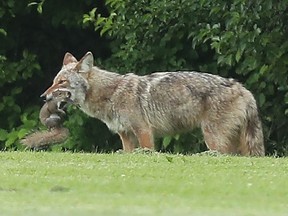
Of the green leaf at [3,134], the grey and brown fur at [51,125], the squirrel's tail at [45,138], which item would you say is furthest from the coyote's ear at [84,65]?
the green leaf at [3,134]

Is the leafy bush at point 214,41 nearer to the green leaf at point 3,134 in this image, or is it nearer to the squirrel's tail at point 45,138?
the squirrel's tail at point 45,138

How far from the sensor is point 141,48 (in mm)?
21016

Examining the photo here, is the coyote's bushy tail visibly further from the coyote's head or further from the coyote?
the coyote's head

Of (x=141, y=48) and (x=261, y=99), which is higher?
(x=141, y=48)

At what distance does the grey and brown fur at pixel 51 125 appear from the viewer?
1758cm

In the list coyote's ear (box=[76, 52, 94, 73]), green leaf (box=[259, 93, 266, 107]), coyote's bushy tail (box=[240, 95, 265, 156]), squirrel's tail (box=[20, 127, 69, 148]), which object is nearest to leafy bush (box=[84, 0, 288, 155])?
green leaf (box=[259, 93, 266, 107])

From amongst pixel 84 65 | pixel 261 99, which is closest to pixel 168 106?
pixel 84 65

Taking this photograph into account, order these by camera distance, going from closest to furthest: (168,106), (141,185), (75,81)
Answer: (141,185) < (168,106) < (75,81)

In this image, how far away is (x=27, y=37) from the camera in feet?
78.0

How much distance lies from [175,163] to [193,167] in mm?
538

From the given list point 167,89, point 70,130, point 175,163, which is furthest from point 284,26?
point 175,163

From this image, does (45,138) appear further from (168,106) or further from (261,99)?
(261,99)

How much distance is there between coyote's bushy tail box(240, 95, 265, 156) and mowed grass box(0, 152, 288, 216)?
2527 mm

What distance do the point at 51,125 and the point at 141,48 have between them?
2830 mm
